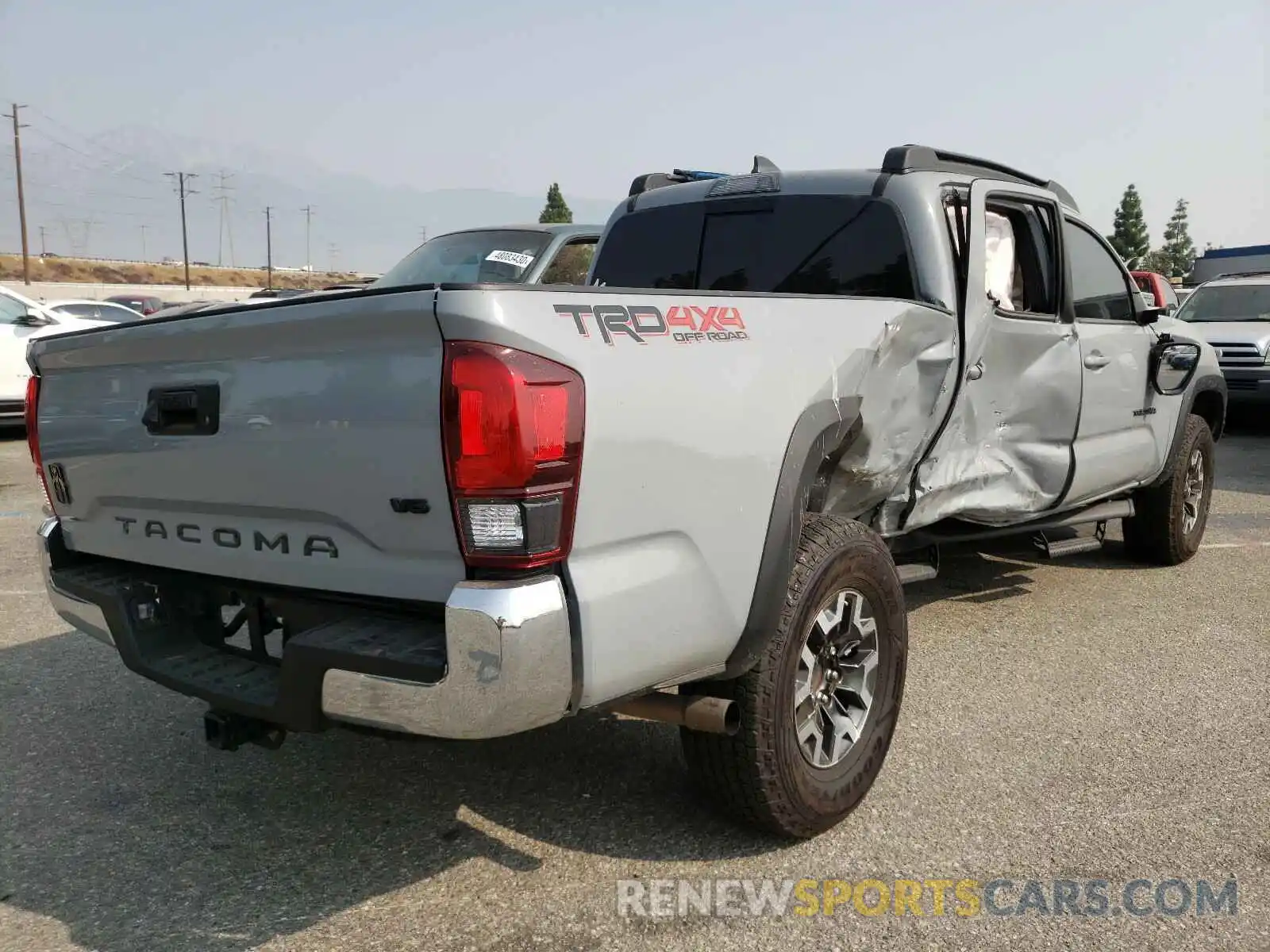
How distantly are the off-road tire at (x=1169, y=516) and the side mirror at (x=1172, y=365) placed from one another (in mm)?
334

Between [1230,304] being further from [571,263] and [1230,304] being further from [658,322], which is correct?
[658,322]

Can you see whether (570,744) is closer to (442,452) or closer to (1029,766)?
(1029,766)

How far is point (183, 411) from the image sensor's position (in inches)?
105

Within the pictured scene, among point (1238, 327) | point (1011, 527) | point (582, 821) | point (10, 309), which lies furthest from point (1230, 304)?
point (10, 309)

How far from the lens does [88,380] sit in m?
2.93

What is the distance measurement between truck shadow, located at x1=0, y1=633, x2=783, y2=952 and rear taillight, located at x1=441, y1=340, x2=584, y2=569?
1179 millimetres

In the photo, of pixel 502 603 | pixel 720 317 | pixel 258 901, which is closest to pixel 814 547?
pixel 720 317

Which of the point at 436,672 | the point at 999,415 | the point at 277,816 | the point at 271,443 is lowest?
the point at 277,816

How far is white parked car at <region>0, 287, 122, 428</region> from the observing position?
10602 millimetres

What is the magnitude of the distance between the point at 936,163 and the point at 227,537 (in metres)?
3.03

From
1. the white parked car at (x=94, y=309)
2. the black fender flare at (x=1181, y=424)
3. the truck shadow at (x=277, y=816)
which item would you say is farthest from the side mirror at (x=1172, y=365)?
the white parked car at (x=94, y=309)

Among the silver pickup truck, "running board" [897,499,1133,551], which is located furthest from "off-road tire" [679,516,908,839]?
"running board" [897,499,1133,551]

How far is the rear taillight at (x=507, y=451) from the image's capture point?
7.00ft

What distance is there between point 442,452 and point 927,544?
267 centimetres
